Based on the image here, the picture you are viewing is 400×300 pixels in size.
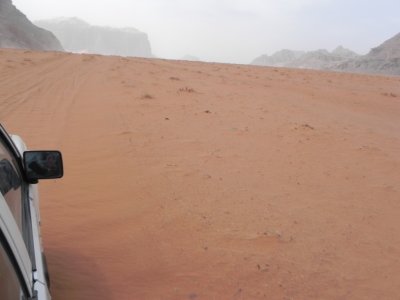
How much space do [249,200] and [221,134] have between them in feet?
9.70

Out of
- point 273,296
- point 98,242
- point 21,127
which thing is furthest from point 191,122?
point 273,296

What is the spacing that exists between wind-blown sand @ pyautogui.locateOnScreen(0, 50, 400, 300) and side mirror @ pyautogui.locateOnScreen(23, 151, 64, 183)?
1.16 meters

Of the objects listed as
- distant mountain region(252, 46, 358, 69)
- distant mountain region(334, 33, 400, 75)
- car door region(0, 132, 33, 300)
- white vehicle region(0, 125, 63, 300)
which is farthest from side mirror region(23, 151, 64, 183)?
distant mountain region(252, 46, 358, 69)

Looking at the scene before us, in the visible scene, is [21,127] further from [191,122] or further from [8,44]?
[8,44]

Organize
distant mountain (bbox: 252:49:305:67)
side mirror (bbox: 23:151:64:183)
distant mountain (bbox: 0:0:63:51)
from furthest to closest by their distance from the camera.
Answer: distant mountain (bbox: 252:49:305:67) → distant mountain (bbox: 0:0:63:51) → side mirror (bbox: 23:151:64:183)

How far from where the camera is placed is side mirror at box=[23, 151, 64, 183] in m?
2.12

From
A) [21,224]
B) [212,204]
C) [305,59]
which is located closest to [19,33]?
[212,204]

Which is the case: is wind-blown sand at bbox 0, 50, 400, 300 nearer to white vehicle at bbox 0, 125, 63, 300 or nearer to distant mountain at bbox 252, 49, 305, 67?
white vehicle at bbox 0, 125, 63, 300

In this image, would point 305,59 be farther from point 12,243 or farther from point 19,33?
point 12,243

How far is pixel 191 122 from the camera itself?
8.36m

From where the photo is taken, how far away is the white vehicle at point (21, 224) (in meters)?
1.28

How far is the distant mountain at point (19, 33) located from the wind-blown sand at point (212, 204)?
61013mm

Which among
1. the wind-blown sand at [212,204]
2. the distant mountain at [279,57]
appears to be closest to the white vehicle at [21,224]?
the wind-blown sand at [212,204]

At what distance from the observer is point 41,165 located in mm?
2154
